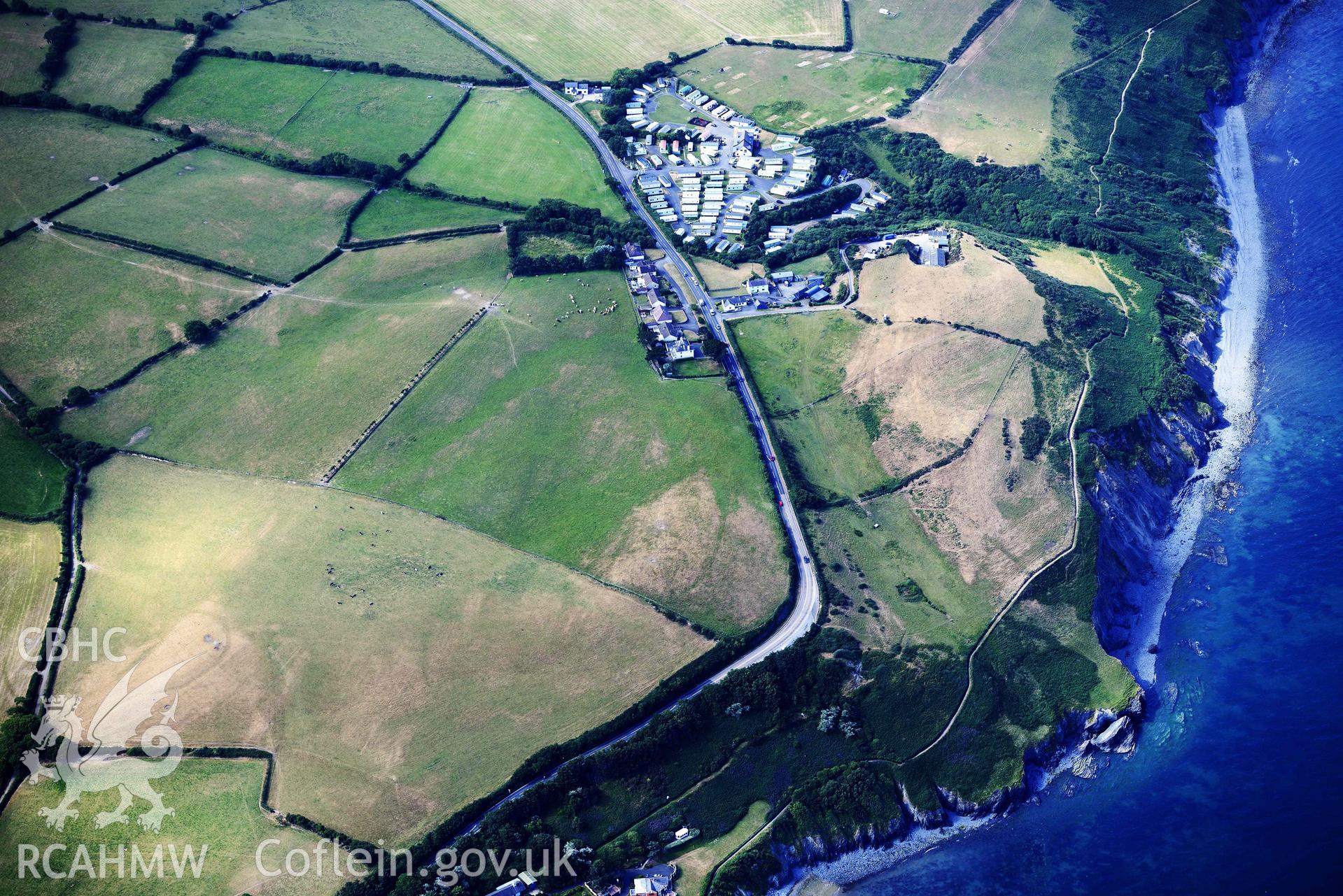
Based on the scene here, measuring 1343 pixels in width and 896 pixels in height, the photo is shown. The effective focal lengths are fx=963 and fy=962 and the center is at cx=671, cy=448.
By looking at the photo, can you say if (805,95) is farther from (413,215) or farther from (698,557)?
(698,557)

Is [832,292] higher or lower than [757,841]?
Answer: higher

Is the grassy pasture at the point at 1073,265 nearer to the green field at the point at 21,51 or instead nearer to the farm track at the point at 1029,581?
the farm track at the point at 1029,581

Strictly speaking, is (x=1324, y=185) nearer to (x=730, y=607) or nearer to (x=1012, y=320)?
(x=1012, y=320)

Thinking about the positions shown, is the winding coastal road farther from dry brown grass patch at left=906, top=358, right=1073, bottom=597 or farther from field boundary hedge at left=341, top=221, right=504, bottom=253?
field boundary hedge at left=341, top=221, right=504, bottom=253

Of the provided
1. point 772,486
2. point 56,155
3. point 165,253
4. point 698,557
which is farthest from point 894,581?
point 56,155

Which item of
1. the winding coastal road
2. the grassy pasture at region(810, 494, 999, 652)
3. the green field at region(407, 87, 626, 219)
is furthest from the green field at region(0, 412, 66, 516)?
the grassy pasture at region(810, 494, 999, 652)

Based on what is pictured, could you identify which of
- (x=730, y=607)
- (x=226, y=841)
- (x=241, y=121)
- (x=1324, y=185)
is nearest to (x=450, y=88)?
(x=241, y=121)
